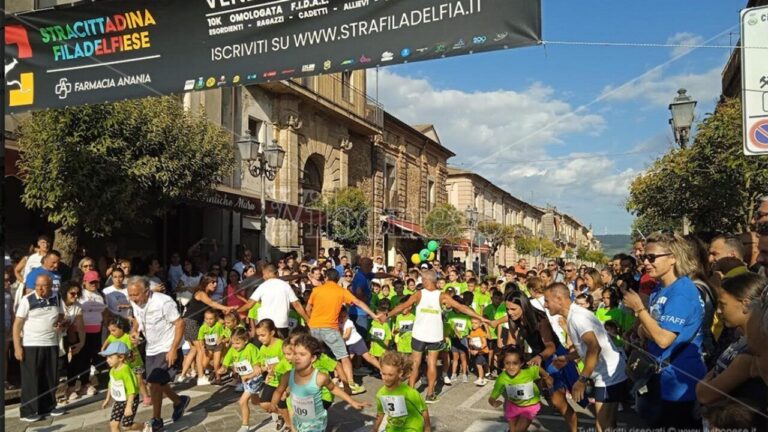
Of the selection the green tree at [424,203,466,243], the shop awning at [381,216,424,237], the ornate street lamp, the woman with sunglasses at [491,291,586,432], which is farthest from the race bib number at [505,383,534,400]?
the green tree at [424,203,466,243]

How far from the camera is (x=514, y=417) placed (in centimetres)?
550

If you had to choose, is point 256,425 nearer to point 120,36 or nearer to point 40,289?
point 40,289

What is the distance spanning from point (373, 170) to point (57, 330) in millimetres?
23074

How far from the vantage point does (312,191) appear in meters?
23.6

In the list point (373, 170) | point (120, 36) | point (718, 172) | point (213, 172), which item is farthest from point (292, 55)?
point (373, 170)

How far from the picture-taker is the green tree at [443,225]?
106 feet

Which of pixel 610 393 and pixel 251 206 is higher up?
pixel 251 206

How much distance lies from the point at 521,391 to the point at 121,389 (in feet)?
12.2

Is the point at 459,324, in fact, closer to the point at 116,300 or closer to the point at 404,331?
the point at 404,331

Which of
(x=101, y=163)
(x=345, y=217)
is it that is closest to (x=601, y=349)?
(x=101, y=163)

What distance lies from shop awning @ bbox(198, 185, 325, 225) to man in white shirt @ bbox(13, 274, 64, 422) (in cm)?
609

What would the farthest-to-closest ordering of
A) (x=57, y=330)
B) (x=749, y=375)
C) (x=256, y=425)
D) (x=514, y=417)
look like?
(x=57, y=330) → (x=256, y=425) → (x=514, y=417) → (x=749, y=375)

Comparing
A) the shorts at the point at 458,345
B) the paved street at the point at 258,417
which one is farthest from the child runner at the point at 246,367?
the shorts at the point at 458,345

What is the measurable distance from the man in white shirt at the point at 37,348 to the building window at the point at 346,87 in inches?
773
